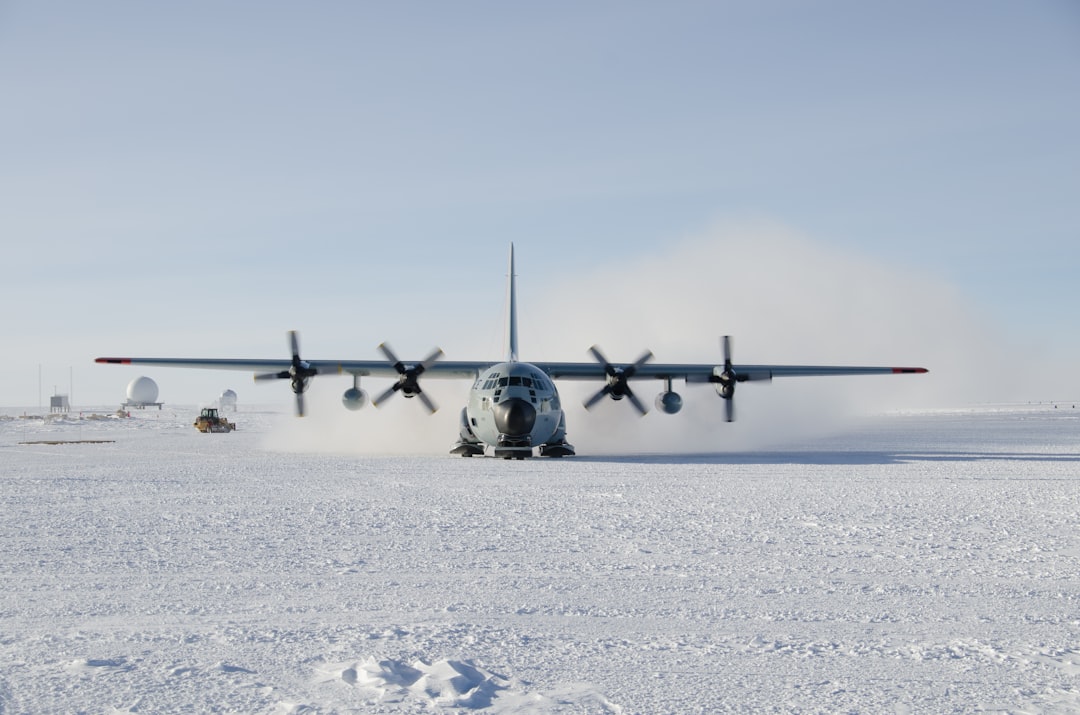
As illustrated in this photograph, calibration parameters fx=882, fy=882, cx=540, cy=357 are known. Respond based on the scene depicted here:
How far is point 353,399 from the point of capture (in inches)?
1273

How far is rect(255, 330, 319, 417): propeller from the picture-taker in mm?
32906

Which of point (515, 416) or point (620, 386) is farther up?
point (620, 386)

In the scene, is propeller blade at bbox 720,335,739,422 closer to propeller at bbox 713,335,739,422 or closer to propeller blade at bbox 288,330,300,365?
propeller at bbox 713,335,739,422

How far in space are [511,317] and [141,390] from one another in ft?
304

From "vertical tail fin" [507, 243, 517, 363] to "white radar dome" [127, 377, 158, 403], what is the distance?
294 ft

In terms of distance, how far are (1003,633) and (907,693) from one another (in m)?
1.91

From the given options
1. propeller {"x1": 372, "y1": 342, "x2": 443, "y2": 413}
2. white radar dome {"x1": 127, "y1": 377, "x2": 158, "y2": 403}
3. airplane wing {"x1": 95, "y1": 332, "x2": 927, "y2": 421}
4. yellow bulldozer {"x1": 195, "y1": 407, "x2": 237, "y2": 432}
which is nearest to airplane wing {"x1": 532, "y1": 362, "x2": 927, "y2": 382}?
airplane wing {"x1": 95, "y1": 332, "x2": 927, "y2": 421}

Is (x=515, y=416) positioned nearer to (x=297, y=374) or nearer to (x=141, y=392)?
(x=297, y=374)

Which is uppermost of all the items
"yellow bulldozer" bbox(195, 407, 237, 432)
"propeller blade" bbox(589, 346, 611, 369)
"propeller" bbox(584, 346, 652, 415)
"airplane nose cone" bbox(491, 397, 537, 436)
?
"propeller blade" bbox(589, 346, 611, 369)

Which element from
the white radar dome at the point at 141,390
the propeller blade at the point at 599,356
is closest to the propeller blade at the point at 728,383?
the propeller blade at the point at 599,356

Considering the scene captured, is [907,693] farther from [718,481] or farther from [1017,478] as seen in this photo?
[1017,478]

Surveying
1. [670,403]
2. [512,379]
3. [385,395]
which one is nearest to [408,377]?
[385,395]

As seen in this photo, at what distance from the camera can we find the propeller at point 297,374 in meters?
32.9

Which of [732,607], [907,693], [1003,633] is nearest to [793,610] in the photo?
[732,607]
